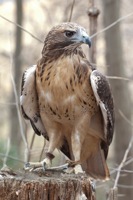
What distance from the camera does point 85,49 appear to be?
9.83 meters

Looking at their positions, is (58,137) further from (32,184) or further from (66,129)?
(32,184)

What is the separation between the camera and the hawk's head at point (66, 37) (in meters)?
4.19

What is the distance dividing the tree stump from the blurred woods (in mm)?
1546

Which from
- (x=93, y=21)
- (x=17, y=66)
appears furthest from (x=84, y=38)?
(x=17, y=66)

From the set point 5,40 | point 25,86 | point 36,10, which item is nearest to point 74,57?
point 25,86

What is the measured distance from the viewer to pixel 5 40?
554 inches

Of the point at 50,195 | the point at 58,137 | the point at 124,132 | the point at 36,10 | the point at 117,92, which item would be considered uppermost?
the point at 36,10

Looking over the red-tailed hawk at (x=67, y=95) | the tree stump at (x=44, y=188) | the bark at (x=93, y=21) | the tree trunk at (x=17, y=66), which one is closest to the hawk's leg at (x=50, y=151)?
the red-tailed hawk at (x=67, y=95)

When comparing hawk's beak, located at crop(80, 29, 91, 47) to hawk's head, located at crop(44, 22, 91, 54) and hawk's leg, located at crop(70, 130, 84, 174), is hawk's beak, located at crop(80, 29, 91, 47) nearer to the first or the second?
hawk's head, located at crop(44, 22, 91, 54)

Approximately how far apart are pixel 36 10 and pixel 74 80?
799 cm

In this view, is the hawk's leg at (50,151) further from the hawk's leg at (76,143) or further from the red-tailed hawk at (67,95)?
the hawk's leg at (76,143)

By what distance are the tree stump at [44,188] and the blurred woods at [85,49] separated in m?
1.55

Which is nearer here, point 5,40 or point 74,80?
point 74,80

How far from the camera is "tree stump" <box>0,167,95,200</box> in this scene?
3291 mm
